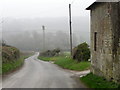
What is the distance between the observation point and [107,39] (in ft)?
53.9

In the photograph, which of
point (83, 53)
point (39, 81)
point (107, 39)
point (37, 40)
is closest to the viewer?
point (107, 39)

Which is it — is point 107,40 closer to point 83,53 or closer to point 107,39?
point 107,39

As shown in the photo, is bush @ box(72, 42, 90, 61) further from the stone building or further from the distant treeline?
the distant treeline

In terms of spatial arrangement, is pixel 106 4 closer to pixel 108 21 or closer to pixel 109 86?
pixel 108 21

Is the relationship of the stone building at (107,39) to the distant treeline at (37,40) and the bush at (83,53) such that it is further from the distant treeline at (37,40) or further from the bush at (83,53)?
the distant treeline at (37,40)

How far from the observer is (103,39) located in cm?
1752

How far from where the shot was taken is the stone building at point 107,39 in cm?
1512

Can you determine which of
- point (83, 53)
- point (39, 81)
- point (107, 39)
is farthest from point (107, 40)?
point (83, 53)

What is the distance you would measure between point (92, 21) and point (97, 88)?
24.5ft

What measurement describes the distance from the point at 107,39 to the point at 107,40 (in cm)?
6

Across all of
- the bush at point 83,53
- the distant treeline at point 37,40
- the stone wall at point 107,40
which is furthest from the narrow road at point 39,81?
the distant treeline at point 37,40

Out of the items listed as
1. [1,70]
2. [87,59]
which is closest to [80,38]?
[87,59]

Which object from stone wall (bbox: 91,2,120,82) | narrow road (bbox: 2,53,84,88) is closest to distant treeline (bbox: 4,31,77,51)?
narrow road (bbox: 2,53,84,88)

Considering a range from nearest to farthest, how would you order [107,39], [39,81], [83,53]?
1. [107,39]
2. [39,81]
3. [83,53]
